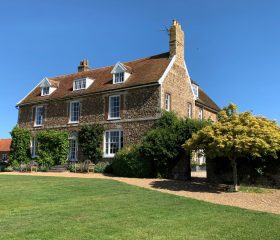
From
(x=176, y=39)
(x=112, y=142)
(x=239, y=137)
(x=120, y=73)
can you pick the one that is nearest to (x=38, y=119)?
(x=112, y=142)

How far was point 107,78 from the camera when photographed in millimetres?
30938

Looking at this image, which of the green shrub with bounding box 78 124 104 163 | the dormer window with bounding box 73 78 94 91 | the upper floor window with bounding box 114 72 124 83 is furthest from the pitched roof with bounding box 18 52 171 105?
the green shrub with bounding box 78 124 104 163

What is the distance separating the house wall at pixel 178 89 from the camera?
27.0 m

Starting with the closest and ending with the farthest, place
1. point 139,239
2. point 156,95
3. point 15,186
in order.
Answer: point 139,239
point 15,186
point 156,95

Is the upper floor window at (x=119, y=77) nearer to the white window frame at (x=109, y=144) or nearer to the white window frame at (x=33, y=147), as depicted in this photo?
the white window frame at (x=109, y=144)

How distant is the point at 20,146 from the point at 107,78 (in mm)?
10370

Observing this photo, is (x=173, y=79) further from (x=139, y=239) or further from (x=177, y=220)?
(x=139, y=239)

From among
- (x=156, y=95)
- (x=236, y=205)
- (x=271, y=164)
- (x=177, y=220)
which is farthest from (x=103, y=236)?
(x=156, y=95)

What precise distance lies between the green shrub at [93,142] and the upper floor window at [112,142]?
1.60ft

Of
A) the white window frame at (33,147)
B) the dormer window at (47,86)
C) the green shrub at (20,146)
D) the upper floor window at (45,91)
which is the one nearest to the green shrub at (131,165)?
the white window frame at (33,147)

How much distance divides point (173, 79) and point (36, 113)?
47.4ft

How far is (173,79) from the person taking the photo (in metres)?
28.0

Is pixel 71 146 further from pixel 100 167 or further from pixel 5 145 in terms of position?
pixel 5 145

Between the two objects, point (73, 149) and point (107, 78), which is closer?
point (73, 149)
